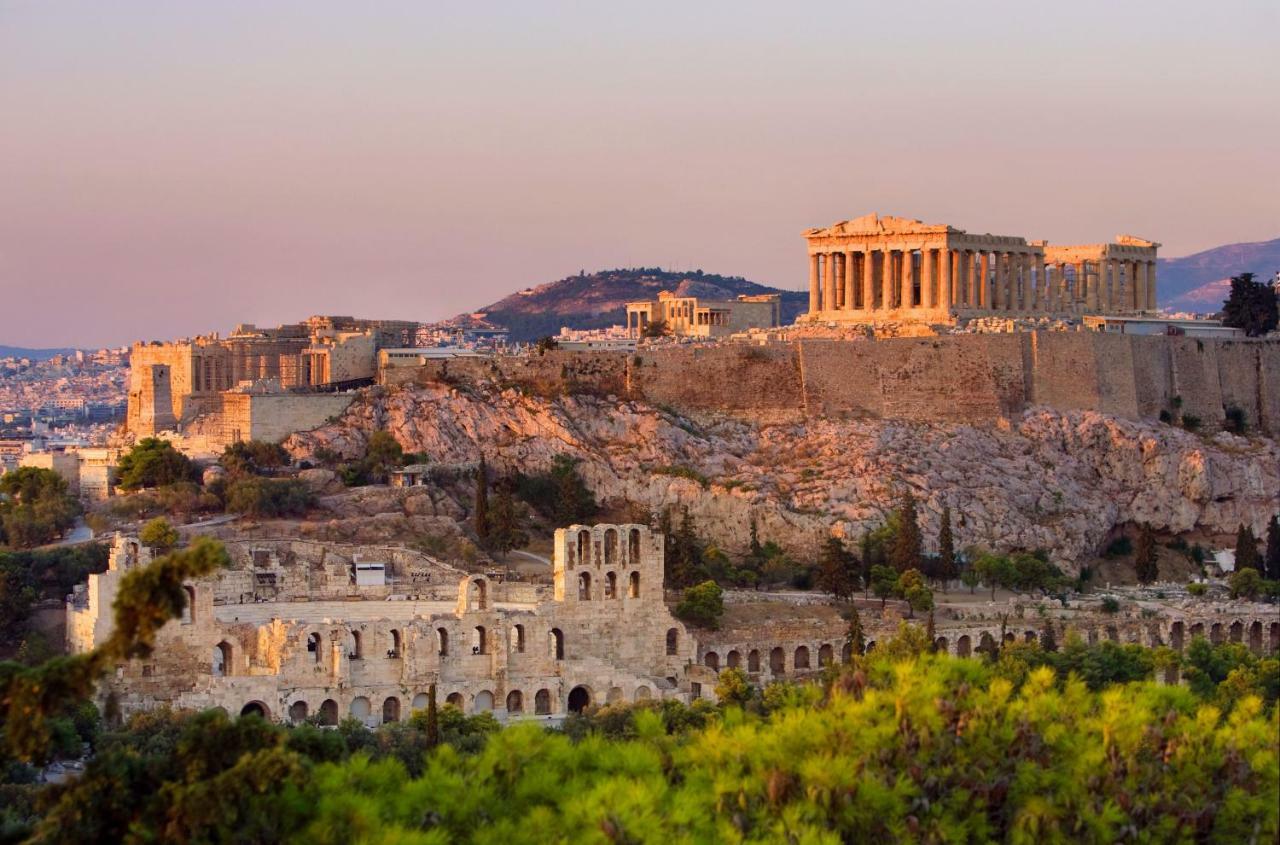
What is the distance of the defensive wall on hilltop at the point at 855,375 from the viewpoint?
77.8m

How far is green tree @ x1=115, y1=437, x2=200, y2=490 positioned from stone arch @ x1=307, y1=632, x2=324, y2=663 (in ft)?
51.4

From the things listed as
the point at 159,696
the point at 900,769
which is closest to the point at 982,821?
the point at 900,769

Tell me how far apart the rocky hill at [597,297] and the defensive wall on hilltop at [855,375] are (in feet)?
250

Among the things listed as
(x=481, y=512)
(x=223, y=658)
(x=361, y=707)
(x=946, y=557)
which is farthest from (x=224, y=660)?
(x=946, y=557)

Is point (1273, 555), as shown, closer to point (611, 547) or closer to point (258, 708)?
point (611, 547)

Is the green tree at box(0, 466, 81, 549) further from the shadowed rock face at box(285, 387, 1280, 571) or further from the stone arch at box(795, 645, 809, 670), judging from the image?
the stone arch at box(795, 645, 809, 670)

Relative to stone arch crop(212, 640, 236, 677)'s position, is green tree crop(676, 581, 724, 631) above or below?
above

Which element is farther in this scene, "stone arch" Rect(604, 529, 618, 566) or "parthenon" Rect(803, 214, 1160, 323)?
"parthenon" Rect(803, 214, 1160, 323)

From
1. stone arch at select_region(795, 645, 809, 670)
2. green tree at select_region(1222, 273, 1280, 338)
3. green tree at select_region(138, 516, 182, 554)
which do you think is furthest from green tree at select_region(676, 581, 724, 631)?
green tree at select_region(1222, 273, 1280, 338)

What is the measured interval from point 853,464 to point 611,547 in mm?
18180

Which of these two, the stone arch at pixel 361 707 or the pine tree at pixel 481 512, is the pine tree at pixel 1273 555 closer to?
the pine tree at pixel 481 512

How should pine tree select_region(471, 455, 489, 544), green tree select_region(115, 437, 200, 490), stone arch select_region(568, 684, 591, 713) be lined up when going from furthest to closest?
green tree select_region(115, 437, 200, 490) < pine tree select_region(471, 455, 489, 544) < stone arch select_region(568, 684, 591, 713)

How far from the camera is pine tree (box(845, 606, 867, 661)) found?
5647 cm

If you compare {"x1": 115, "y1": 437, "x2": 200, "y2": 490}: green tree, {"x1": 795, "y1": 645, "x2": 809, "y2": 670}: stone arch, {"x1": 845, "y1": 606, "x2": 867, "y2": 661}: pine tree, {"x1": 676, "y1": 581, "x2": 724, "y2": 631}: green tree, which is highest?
{"x1": 115, "y1": 437, "x2": 200, "y2": 490}: green tree
